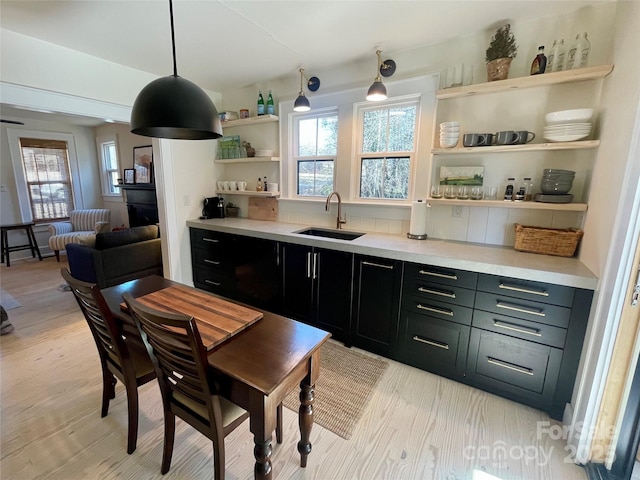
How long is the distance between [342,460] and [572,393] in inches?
55.9

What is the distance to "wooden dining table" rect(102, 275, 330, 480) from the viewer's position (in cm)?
104

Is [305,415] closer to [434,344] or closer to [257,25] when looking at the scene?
[434,344]

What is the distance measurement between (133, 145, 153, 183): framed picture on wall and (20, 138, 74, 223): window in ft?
5.87

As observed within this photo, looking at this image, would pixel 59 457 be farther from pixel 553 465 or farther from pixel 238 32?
pixel 238 32

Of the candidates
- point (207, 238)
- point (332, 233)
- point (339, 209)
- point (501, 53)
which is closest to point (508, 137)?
point (501, 53)

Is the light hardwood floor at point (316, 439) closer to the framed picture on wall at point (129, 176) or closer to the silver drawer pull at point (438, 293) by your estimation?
the silver drawer pull at point (438, 293)

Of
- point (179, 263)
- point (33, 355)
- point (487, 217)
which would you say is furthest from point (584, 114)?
point (33, 355)

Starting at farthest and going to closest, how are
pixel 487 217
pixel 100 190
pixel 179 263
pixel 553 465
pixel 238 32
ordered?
1. pixel 100 190
2. pixel 179 263
3. pixel 487 217
4. pixel 238 32
5. pixel 553 465

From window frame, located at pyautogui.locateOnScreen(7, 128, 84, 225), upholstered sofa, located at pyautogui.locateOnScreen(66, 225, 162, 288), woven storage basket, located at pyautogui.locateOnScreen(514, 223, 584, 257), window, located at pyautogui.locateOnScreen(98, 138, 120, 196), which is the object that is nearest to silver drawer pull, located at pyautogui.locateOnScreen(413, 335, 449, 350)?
woven storage basket, located at pyautogui.locateOnScreen(514, 223, 584, 257)

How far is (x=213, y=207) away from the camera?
11.9 ft

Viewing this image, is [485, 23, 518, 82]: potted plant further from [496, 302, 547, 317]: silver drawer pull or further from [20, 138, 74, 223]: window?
[20, 138, 74, 223]: window

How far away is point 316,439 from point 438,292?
1.22 meters

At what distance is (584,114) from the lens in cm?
178

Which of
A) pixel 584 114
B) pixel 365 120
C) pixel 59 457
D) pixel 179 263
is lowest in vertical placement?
pixel 59 457
